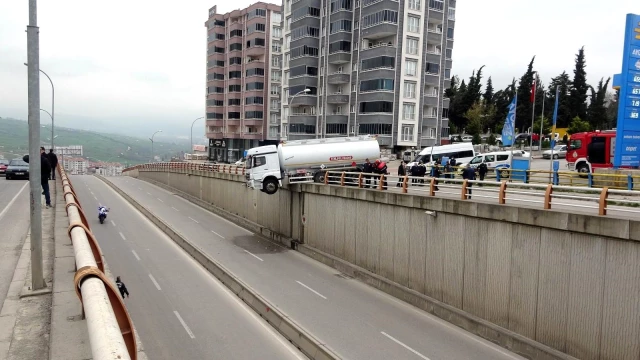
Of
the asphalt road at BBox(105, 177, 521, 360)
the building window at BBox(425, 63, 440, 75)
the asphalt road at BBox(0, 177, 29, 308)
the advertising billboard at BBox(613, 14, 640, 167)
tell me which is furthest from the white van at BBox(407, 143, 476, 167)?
the asphalt road at BBox(0, 177, 29, 308)

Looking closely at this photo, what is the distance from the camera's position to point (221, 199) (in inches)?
1517

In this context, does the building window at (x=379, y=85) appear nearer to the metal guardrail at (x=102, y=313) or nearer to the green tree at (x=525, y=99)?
the green tree at (x=525, y=99)

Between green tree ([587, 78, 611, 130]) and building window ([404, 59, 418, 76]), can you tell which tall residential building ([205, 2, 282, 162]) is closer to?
building window ([404, 59, 418, 76])

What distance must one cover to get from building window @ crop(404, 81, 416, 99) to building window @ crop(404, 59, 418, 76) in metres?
1.11

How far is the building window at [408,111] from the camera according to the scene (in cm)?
5686

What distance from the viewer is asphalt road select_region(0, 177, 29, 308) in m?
9.20

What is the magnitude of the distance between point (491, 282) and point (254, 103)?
75791mm

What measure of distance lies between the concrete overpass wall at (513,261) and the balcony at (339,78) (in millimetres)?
42353

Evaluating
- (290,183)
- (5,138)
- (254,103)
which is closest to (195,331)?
(290,183)

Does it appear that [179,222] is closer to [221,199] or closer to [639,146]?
[221,199]

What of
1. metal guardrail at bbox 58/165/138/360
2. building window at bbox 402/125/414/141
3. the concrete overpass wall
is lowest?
the concrete overpass wall

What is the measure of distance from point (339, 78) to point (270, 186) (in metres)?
38.7

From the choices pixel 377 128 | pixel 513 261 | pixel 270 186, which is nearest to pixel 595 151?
pixel 270 186

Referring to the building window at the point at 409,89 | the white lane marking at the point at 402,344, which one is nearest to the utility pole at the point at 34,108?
the white lane marking at the point at 402,344
